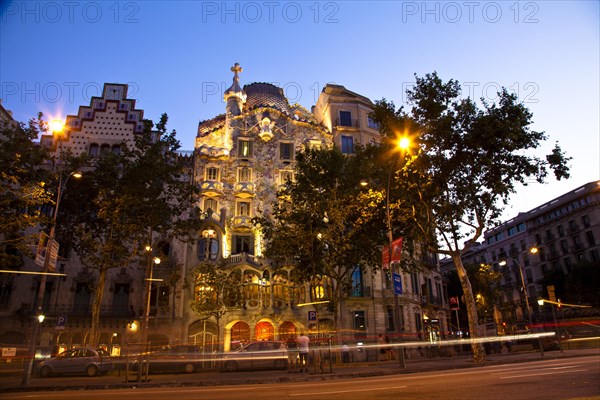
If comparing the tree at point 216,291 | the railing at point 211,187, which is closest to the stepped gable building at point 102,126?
the railing at point 211,187

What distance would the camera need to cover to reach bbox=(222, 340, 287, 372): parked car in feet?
73.5

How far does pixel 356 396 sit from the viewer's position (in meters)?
9.02

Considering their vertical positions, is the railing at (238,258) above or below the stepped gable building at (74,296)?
above

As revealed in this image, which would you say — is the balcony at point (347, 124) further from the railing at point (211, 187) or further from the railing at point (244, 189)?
the railing at point (211, 187)

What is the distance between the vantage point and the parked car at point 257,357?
73.5 feet

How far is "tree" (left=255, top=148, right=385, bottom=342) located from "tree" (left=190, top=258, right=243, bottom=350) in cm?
564

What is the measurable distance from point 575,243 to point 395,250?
54.4 metres

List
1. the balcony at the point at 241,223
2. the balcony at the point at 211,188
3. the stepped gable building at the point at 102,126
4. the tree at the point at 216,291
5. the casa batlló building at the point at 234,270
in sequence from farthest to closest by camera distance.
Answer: the stepped gable building at the point at 102,126 < the balcony at the point at 211,188 < the balcony at the point at 241,223 < the casa batlló building at the point at 234,270 < the tree at the point at 216,291

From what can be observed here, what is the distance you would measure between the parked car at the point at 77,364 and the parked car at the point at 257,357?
20.6 feet

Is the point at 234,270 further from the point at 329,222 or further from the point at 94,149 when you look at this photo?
the point at 94,149

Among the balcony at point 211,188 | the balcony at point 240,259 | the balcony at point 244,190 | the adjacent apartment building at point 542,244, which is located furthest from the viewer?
the adjacent apartment building at point 542,244

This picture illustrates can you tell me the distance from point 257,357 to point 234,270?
13.7 meters

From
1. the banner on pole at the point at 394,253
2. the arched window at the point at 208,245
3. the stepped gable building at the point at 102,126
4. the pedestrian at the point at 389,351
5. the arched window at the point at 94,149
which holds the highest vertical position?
the stepped gable building at the point at 102,126

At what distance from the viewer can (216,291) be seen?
3191cm
